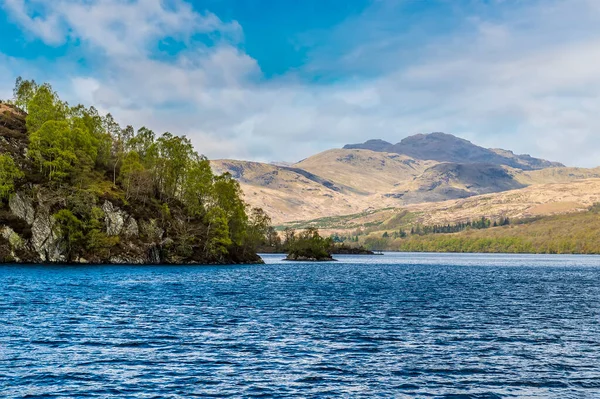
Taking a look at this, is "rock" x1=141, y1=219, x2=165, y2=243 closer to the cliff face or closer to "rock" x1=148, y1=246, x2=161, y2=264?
the cliff face

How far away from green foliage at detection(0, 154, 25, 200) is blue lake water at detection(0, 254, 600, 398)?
86.4m

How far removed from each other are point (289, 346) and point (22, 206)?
5708 inches

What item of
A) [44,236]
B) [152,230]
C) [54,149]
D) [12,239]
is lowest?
[12,239]

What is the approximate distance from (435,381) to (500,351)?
13528 mm

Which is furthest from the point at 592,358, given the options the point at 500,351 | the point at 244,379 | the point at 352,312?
the point at 352,312

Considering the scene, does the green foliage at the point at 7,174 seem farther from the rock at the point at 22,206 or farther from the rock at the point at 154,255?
the rock at the point at 154,255

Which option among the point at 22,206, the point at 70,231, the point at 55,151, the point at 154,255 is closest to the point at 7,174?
the point at 22,206

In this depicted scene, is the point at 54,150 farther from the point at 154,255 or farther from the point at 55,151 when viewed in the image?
the point at 154,255

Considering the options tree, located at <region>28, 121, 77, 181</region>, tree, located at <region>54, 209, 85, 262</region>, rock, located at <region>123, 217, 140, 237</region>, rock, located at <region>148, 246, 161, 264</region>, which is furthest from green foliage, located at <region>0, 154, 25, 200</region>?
rock, located at <region>148, 246, 161, 264</region>

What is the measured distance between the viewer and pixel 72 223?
169 meters

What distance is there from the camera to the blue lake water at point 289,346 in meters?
36.5

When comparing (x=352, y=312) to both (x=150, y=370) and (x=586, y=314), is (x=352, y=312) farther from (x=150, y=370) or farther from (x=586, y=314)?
(x=150, y=370)

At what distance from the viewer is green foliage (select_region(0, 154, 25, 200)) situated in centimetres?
16625

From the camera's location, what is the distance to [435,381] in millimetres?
38469
